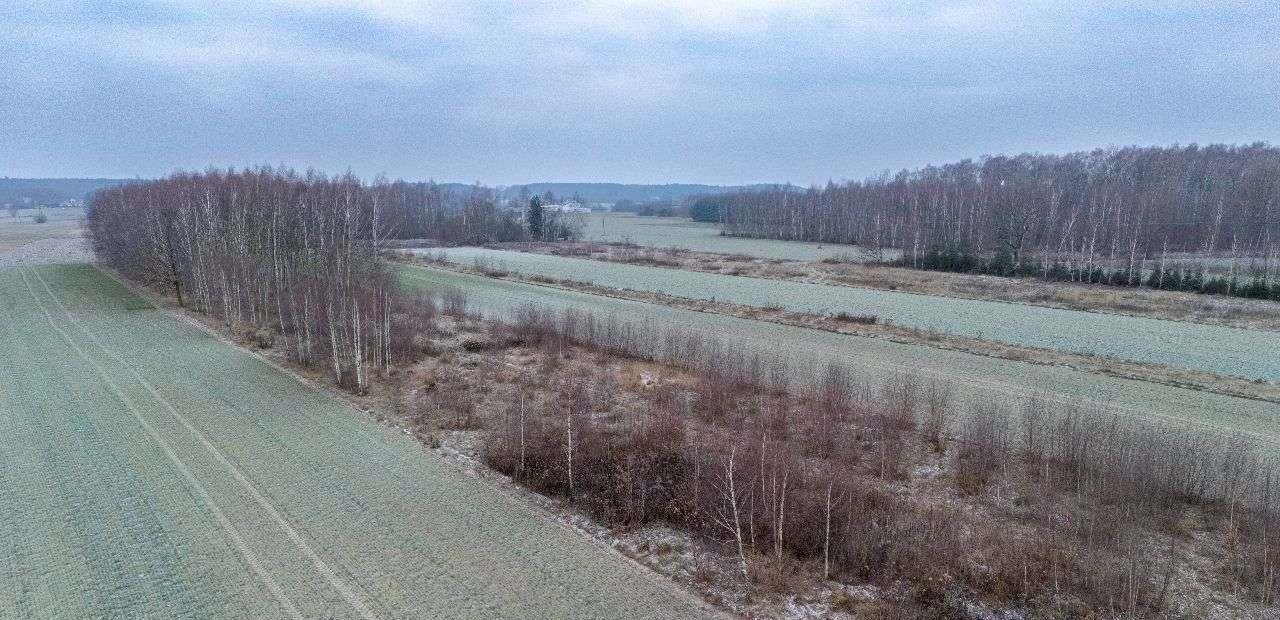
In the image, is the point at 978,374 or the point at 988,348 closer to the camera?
the point at 978,374

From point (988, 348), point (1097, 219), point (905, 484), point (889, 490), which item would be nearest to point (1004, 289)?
point (988, 348)

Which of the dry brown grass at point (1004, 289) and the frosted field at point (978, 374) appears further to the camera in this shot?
the dry brown grass at point (1004, 289)

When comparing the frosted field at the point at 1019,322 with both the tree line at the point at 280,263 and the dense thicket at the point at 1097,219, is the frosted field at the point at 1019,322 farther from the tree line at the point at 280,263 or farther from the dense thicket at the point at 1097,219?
the tree line at the point at 280,263

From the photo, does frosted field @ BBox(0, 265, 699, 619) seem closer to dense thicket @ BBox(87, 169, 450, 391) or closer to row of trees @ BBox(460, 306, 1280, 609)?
row of trees @ BBox(460, 306, 1280, 609)

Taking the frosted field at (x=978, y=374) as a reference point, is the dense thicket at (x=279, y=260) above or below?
above

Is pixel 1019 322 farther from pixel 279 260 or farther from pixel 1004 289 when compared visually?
pixel 279 260

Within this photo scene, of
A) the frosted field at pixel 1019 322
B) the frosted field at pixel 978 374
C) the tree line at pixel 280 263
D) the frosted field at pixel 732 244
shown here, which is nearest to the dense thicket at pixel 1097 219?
the frosted field at pixel 732 244

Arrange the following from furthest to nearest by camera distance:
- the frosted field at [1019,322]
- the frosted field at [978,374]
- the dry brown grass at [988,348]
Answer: the frosted field at [1019,322], the dry brown grass at [988,348], the frosted field at [978,374]
